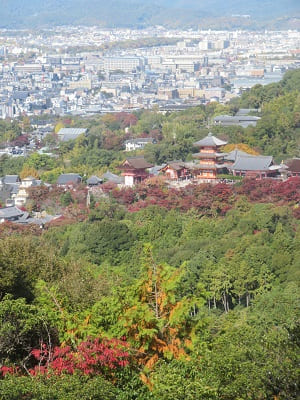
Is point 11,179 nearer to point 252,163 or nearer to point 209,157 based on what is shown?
point 209,157

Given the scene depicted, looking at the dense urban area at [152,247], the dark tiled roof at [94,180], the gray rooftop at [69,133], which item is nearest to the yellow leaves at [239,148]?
the dense urban area at [152,247]

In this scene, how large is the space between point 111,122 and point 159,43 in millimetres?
59367

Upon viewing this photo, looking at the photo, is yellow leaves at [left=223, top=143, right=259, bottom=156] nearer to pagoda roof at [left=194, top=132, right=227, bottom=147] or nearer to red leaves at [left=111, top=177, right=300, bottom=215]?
pagoda roof at [left=194, top=132, right=227, bottom=147]

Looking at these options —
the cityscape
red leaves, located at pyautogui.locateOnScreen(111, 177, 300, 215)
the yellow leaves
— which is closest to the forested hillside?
red leaves, located at pyautogui.locateOnScreen(111, 177, 300, 215)

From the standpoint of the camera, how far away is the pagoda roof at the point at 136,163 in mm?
27000

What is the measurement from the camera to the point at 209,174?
26438 mm

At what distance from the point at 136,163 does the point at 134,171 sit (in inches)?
11.9

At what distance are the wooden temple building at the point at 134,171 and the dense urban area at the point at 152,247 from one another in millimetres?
46

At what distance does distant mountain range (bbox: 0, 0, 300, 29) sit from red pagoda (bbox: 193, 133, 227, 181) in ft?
298

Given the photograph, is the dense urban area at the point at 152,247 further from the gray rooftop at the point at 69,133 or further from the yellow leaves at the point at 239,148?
the gray rooftop at the point at 69,133

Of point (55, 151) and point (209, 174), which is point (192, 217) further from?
point (55, 151)

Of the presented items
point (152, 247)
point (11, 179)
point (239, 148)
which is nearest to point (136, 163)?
point (239, 148)

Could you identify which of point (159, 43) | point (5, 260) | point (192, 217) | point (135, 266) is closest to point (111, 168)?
point (192, 217)

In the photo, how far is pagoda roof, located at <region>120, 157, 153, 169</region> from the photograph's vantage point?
2700cm
